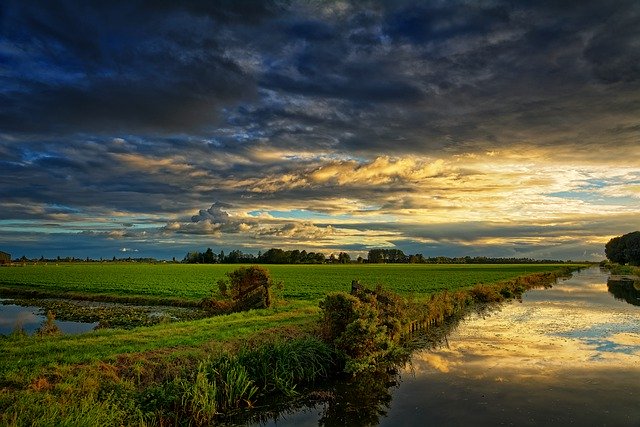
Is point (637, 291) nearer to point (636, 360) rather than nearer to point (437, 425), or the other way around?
point (636, 360)

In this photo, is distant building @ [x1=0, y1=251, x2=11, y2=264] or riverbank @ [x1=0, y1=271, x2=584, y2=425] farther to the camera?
distant building @ [x1=0, y1=251, x2=11, y2=264]

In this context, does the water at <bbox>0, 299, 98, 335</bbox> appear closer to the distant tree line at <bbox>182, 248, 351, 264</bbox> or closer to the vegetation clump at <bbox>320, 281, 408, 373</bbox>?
the vegetation clump at <bbox>320, 281, 408, 373</bbox>

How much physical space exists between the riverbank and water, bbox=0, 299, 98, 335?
11.1 metres

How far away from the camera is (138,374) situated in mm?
13797

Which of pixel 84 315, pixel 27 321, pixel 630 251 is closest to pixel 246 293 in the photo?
pixel 84 315

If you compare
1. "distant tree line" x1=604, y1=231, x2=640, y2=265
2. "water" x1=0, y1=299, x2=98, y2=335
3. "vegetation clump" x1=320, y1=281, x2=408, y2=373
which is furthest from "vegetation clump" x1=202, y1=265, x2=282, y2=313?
"distant tree line" x1=604, y1=231, x2=640, y2=265

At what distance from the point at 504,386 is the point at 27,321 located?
32750mm

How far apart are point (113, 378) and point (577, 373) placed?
16.8 m

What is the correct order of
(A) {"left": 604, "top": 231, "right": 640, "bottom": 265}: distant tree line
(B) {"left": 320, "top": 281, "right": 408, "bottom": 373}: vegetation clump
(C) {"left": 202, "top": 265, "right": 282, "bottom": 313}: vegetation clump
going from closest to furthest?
(B) {"left": 320, "top": 281, "right": 408, "bottom": 373}: vegetation clump, (C) {"left": 202, "top": 265, "right": 282, "bottom": 313}: vegetation clump, (A) {"left": 604, "top": 231, "right": 640, "bottom": 265}: distant tree line

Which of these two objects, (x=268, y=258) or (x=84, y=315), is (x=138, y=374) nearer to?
(x=84, y=315)

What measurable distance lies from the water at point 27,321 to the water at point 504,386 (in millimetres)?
20383

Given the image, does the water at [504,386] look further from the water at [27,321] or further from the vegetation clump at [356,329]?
the water at [27,321]

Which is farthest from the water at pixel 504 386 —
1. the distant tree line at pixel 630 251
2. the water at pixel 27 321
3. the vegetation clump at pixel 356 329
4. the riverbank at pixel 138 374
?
the distant tree line at pixel 630 251

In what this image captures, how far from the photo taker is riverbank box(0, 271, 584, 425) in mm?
11039
